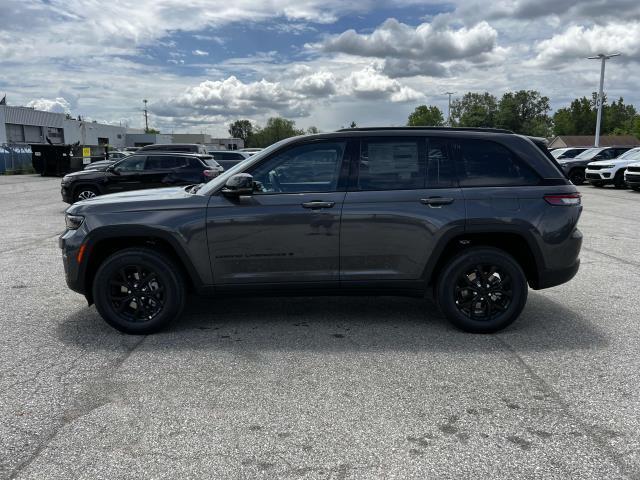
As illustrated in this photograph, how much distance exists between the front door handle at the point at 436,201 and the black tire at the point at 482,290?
477 millimetres

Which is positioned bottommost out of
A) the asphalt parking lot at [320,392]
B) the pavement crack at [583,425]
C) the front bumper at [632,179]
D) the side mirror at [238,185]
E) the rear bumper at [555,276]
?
the pavement crack at [583,425]

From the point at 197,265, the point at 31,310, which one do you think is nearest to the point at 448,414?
the point at 197,265

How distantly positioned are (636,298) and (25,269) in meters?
7.66

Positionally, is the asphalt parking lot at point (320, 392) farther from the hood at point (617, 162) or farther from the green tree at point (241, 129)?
the green tree at point (241, 129)

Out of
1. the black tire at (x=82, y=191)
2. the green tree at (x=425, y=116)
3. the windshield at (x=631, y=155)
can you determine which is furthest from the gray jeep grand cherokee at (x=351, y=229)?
the green tree at (x=425, y=116)

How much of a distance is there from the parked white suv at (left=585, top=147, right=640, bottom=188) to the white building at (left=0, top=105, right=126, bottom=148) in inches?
2056

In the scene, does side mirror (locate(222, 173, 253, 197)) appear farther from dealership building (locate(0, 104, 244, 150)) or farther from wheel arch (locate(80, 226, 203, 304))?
dealership building (locate(0, 104, 244, 150))

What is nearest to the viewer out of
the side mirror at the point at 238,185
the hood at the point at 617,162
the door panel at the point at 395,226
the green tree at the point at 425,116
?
the side mirror at the point at 238,185

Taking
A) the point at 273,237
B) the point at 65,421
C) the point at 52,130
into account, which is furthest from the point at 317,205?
the point at 52,130

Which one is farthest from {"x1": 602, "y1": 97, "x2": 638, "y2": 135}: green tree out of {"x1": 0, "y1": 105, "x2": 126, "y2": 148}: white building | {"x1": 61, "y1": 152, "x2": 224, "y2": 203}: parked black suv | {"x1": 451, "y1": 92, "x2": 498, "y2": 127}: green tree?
{"x1": 61, "y1": 152, "x2": 224, "y2": 203}: parked black suv

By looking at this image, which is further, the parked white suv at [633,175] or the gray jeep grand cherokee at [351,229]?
the parked white suv at [633,175]

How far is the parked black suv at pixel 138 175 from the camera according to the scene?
1423 centimetres

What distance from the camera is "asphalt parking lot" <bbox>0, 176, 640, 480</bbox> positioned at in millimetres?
2924

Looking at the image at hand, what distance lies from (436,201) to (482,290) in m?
0.90
